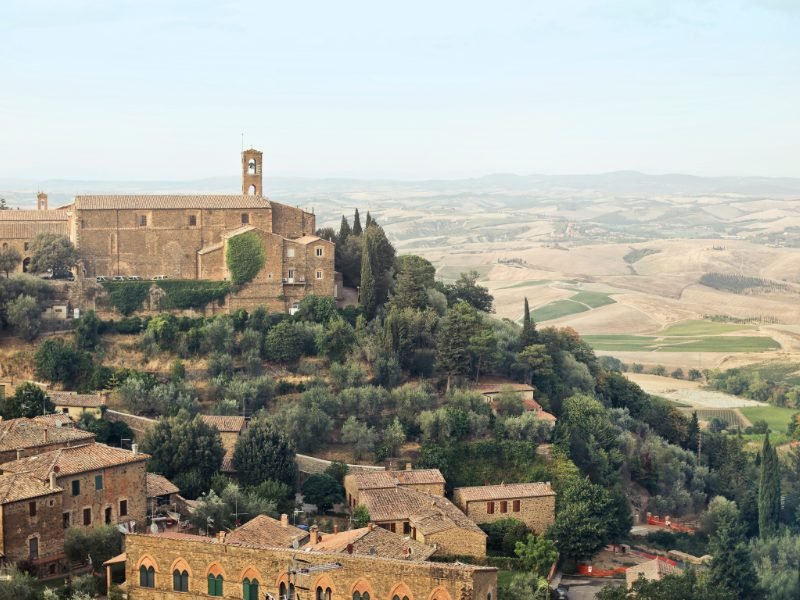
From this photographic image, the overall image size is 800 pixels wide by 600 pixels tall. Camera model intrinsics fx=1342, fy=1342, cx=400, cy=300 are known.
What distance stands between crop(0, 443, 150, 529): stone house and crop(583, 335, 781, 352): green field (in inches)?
2745

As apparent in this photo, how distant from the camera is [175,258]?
5153cm

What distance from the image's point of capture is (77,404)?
43656mm

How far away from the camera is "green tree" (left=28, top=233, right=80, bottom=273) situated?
4938 cm

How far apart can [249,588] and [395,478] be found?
44.6ft

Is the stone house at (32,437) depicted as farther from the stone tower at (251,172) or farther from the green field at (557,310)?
the green field at (557,310)

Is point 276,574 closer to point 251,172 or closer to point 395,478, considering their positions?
point 395,478

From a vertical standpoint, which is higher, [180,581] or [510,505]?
[180,581]

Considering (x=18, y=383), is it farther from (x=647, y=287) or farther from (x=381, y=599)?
(x=647, y=287)

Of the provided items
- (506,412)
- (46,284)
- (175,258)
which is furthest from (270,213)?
(506,412)

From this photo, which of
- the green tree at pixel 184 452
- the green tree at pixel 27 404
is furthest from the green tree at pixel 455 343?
the green tree at pixel 27 404

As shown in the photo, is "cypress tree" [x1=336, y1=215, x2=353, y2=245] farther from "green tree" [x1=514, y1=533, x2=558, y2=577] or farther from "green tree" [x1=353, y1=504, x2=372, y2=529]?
"green tree" [x1=514, y1=533, x2=558, y2=577]

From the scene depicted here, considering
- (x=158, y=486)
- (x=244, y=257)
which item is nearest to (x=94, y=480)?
(x=158, y=486)

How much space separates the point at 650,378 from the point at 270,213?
45584 mm

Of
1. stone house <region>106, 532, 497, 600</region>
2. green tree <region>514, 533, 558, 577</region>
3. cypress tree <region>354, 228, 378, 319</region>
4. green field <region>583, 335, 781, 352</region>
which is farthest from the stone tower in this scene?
green field <region>583, 335, 781, 352</region>
